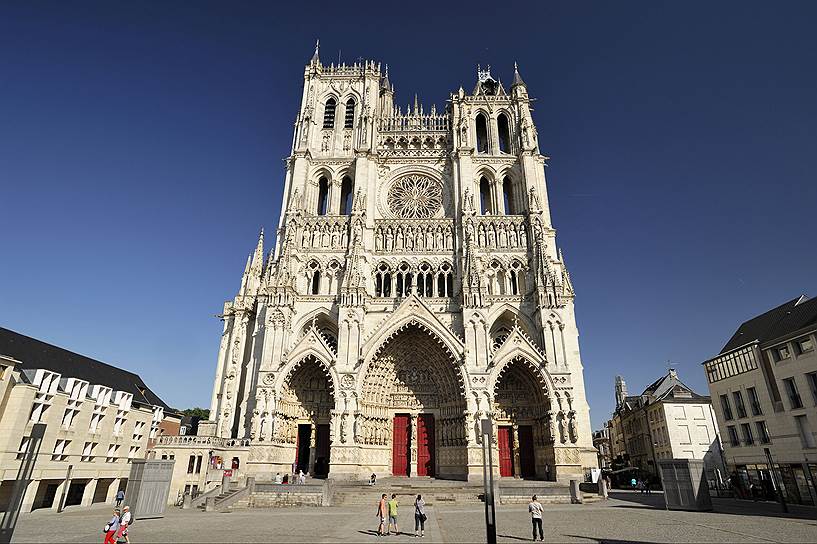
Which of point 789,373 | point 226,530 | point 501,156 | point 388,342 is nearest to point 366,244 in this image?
point 388,342

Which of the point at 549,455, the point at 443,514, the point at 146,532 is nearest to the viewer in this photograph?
the point at 146,532

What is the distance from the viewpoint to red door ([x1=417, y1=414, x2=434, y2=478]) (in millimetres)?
26516

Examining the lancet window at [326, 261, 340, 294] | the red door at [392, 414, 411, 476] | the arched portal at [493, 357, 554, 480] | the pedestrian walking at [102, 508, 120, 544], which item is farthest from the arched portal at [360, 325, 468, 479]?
the pedestrian walking at [102, 508, 120, 544]

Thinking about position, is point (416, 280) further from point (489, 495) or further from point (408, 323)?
point (489, 495)

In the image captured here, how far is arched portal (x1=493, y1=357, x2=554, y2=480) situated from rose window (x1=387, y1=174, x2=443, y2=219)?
43.4 ft

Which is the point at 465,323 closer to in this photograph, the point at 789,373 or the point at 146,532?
the point at 789,373

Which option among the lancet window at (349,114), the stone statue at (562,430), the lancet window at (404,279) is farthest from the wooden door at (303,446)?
the lancet window at (349,114)

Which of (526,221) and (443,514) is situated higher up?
(526,221)

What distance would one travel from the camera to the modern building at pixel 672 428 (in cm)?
3716

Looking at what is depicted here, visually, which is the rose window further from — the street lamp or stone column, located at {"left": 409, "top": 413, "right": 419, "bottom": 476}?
the street lamp

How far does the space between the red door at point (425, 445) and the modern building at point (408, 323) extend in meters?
0.09

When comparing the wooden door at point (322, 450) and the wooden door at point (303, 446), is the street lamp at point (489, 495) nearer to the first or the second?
the wooden door at point (322, 450)

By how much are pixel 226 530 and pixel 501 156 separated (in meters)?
30.1

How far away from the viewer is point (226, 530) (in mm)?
12477
